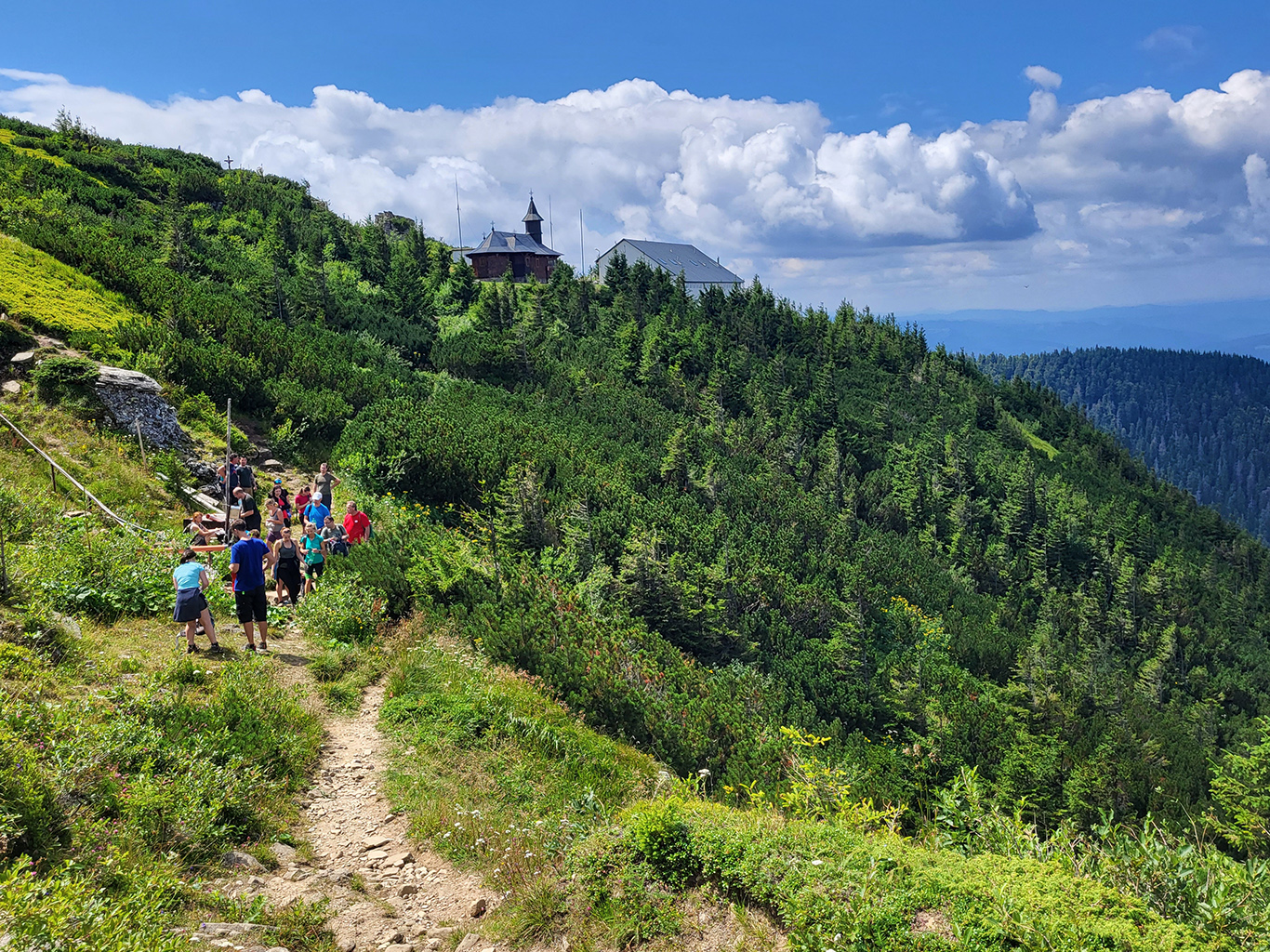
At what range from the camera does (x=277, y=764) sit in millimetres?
6793

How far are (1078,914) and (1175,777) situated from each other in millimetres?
29465

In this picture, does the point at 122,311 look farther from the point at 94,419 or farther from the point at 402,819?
the point at 402,819

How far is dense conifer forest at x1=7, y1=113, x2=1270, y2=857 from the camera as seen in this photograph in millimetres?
15734

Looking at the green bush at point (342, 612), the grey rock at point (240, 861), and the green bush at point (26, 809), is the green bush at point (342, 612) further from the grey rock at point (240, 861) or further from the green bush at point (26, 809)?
the green bush at point (26, 809)

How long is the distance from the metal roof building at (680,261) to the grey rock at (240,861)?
62.4 meters

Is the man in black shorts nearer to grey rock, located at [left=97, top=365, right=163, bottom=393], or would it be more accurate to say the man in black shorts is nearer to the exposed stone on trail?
the exposed stone on trail

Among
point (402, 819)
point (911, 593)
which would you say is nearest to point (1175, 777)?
point (911, 593)

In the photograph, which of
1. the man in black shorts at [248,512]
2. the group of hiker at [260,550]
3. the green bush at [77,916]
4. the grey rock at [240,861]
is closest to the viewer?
the green bush at [77,916]

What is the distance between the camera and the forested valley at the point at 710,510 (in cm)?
1347

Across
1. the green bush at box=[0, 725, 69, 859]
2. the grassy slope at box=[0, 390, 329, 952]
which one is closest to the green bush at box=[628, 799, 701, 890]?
the grassy slope at box=[0, 390, 329, 952]

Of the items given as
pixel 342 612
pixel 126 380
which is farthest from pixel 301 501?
pixel 342 612

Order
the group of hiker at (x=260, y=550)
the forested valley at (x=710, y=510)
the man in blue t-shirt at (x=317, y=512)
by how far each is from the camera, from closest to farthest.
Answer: the group of hiker at (x=260, y=550) < the man in blue t-shirt at (x=317, y=512) < the forested valley at (x=710, y=510)

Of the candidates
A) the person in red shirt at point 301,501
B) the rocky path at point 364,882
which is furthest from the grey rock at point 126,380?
the rocky path at point 364,882

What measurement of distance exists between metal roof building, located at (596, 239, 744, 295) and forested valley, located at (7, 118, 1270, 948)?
11.8 m
